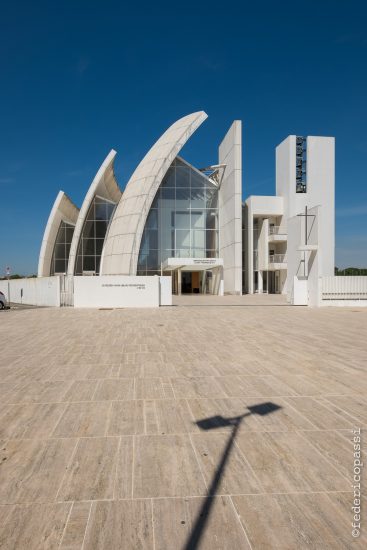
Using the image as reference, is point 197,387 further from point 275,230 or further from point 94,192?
point 275,230

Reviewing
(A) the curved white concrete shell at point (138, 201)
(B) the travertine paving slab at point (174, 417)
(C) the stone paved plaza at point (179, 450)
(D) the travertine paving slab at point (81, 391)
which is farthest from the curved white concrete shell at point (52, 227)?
(B) the travertine paving slab at point (174, 417)

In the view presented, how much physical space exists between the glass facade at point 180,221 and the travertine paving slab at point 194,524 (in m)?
31.7

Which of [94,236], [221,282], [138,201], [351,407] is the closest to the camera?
[351,407]

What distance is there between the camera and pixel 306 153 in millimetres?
39281

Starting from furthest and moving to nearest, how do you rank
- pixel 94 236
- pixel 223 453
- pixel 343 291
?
pixel 94 236 → pixel 343 291 → pixel 223 453

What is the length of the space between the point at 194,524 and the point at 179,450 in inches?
40.5

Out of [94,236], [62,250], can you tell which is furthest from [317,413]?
[62,250]

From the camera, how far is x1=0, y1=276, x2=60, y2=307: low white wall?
21.2 meters

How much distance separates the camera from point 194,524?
2.36 m

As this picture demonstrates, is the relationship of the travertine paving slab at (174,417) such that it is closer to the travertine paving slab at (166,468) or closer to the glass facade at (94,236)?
the travertine paving slab at (166,468)

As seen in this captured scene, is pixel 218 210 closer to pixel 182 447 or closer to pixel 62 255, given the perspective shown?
pixel 62 255

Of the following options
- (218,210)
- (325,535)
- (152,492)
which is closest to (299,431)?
(325,535)

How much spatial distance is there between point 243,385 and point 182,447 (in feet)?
7.08

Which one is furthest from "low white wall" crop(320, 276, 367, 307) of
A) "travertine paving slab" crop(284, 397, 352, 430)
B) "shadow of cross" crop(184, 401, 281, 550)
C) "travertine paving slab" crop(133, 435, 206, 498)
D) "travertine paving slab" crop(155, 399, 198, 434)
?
"travertine paving slab" crop(133, 435, 206, 498)
